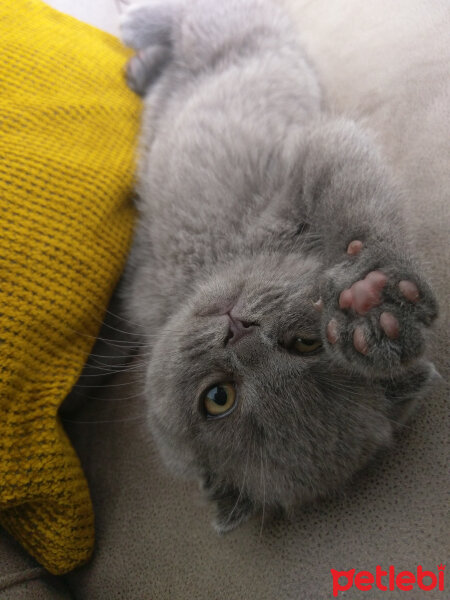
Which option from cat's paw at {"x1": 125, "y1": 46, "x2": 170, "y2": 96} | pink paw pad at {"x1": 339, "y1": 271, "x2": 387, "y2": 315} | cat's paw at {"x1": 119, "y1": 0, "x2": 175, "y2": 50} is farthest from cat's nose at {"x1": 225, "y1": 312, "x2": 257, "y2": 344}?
cat's paw at {"x1": 119, "y1": 0, "x2": 175, "y2": 50}

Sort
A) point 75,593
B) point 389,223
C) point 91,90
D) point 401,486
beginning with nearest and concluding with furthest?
point 401,486 → point 389,223 → point 75,593 → point 91,90

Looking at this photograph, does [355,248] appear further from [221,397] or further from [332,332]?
[221,397]

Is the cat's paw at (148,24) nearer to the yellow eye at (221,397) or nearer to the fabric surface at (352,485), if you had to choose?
the fabric surface at (352,485)

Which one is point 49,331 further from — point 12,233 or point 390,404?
point 390,404

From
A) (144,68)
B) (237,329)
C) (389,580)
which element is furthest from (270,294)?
(144,68)

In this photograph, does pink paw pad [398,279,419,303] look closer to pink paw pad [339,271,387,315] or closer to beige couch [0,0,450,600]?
pink paw pad [339,271,387,315]

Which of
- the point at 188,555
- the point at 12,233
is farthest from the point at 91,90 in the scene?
the point at 188,555
